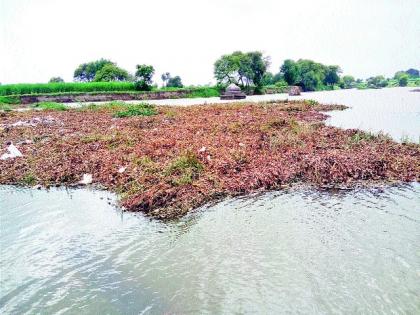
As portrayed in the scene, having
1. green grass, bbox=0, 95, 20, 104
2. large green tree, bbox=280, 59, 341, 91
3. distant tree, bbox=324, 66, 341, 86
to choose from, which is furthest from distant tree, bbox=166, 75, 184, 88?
distant tree, bbox=324, 66, 341, 86

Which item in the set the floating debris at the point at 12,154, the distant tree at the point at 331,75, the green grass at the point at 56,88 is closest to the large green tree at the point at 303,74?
the distant tree at the point at 331,75

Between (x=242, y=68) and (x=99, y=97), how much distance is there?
5604 centimetres

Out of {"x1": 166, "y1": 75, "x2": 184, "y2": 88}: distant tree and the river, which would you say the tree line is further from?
the river

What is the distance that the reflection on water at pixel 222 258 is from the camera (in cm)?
475

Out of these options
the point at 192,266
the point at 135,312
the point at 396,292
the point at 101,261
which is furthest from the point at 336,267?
the point at 101,261

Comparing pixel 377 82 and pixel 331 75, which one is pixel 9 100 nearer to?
pixel 331 75

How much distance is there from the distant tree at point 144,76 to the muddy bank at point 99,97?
226 inches

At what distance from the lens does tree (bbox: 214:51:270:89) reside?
104750 mm

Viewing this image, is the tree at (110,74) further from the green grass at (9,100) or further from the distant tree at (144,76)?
the green grass at (9,100)

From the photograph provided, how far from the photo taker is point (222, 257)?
5926 millimetres

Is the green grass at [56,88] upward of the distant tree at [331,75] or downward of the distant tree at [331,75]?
downward

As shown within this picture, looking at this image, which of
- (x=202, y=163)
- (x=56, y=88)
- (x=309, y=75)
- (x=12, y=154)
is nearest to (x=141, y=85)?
(x=56, y=88)

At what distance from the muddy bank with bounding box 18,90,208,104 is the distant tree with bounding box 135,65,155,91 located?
5747 mm

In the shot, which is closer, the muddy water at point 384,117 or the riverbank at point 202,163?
the riverbank at point 202,163
